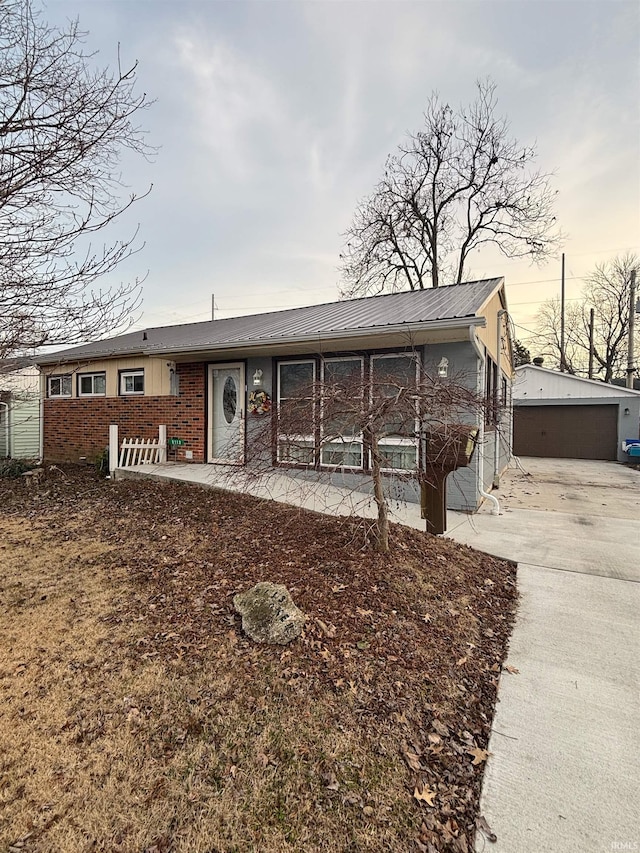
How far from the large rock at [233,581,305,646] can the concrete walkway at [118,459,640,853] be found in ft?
4.31

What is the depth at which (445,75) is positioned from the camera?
1018 centimetres

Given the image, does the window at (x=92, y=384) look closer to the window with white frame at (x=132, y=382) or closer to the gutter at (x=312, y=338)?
the window with white frame at (x=132, y=382)

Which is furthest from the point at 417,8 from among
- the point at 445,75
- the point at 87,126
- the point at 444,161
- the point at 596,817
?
the point at 444,161

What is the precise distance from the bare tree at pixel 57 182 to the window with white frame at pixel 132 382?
7663 millimetres

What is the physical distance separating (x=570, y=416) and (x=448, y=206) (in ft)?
36.8

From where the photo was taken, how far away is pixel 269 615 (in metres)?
2.94

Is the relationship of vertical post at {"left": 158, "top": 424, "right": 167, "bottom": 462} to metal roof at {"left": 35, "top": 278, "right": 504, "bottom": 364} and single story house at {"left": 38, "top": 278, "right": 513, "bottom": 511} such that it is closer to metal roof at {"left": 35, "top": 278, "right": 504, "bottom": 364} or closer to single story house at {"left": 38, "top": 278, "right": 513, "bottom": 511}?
single story house at {"left": 38, "top": 278, "right": 513, "bottom": 511}

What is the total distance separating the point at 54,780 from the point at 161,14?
20.8ft

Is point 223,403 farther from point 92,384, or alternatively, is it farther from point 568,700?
point 568,700

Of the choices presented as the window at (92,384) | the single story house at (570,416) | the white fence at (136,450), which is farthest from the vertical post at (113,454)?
the single story house at (570,416)

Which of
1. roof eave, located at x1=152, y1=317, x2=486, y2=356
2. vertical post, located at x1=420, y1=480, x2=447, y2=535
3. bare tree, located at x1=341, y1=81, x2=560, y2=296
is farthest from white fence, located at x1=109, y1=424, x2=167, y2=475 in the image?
bare tree, located at x1=341, y1=81, x2=560, y2=296

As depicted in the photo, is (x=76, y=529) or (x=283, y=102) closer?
(x=76, y=529)

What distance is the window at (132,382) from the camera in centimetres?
1031

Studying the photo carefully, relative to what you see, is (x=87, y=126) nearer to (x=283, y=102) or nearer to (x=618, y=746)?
(x=618, y=746)
